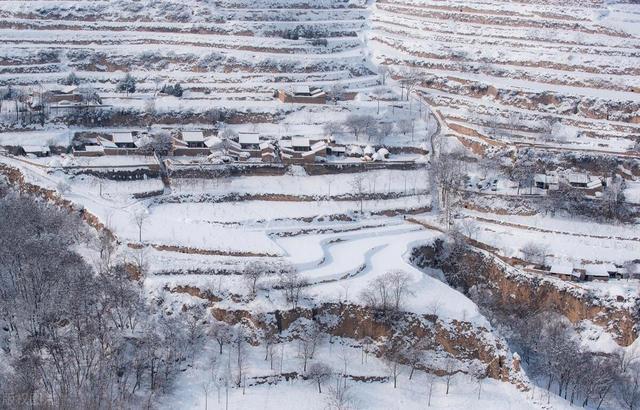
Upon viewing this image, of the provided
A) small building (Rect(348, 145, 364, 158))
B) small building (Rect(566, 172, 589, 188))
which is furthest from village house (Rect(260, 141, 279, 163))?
small building (Rect(566, 172, 589, 188))

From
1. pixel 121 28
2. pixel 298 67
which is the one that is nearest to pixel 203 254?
pixel 298 67

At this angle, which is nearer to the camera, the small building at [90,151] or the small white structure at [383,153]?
the small building at [90,151]

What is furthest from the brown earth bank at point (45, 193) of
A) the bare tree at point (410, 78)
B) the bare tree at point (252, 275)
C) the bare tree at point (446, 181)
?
the bare tree at point (410, 78)

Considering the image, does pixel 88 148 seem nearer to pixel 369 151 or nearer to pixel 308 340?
pixel 369 151

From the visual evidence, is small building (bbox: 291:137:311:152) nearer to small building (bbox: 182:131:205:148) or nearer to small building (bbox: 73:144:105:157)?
small building (bbox: 182:131:205:148)

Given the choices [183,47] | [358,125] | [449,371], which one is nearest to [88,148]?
[358,125]

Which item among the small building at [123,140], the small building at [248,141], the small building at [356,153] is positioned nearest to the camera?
the small building at [123,140]

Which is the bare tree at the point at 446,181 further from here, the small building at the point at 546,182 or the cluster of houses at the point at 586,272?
the cluster of houses at the point at 586,272

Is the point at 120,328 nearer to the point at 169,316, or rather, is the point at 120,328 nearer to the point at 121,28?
the point at 169,316

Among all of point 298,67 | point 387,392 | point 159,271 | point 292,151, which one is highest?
point 298,67
